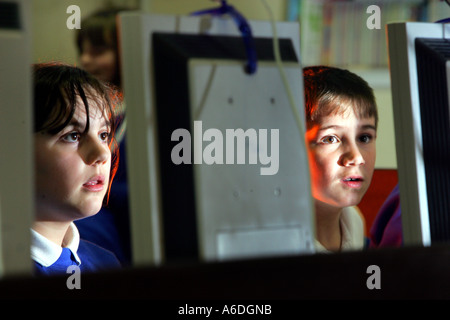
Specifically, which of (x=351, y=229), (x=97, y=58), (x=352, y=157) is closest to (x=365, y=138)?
(x=352, y=157)

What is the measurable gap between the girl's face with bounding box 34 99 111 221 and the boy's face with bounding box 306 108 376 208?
34 centimetres

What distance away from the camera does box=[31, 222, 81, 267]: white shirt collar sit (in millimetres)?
849

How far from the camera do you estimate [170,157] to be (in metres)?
0.73

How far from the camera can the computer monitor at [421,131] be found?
2.88ft

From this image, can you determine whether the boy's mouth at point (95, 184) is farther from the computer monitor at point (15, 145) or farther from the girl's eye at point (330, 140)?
the girl's eye at point (330, 140)

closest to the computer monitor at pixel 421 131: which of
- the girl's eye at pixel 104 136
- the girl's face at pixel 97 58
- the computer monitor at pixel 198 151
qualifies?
the computer monitor at pixel 198 151

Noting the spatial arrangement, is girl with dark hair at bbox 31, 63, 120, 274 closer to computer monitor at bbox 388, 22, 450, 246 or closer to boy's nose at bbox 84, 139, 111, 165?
boy's nose at bbox 84, 139, 111, 165

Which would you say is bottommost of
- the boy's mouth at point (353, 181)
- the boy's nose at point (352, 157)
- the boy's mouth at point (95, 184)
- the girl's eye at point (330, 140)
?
the boy's mouth at point (353, 181)

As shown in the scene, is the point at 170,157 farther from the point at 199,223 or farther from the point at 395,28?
the point at 395,28

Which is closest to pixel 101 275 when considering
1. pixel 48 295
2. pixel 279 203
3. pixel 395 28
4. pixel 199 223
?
pixel 48 295

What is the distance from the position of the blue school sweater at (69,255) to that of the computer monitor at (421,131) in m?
0.46

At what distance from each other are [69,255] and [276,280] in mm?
394
